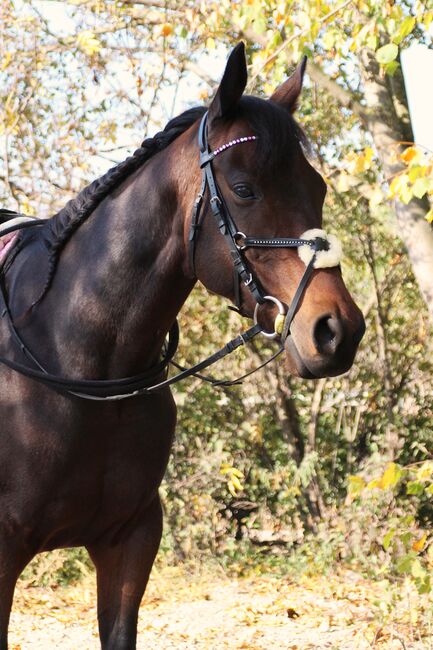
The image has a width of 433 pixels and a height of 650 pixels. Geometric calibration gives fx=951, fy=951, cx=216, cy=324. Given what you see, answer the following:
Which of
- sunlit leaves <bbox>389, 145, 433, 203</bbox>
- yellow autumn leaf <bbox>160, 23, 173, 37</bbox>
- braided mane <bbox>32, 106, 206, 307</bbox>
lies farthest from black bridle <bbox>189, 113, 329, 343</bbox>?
yellow autumn leaf <bbox>160, 23, 173, 37</bbox>

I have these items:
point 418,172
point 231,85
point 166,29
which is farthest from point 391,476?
point 166,29

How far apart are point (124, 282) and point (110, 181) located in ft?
1.17

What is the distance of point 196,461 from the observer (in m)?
7.84

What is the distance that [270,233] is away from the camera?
265 cm

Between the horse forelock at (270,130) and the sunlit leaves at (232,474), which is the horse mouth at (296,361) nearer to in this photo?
the horse forelock at (270,130)

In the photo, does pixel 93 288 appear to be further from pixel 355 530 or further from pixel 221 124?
pixel 355 530

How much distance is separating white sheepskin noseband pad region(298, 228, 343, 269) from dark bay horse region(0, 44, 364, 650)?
0.08 feet

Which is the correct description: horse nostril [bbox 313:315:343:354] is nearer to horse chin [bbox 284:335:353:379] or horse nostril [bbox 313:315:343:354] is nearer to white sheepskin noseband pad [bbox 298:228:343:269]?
horse chin [bbox 284:335:353:379]

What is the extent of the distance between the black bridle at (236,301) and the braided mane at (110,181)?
193 mm

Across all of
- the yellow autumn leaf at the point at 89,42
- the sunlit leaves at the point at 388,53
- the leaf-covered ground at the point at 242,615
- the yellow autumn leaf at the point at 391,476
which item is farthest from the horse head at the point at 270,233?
the yellow autumn leaf at the point at 89,42

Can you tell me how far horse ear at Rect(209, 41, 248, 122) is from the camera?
265 cm

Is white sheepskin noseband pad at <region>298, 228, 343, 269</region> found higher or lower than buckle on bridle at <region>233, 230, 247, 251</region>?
lower

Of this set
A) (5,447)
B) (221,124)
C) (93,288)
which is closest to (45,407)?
(5,447)

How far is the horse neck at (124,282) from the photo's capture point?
2885mm
